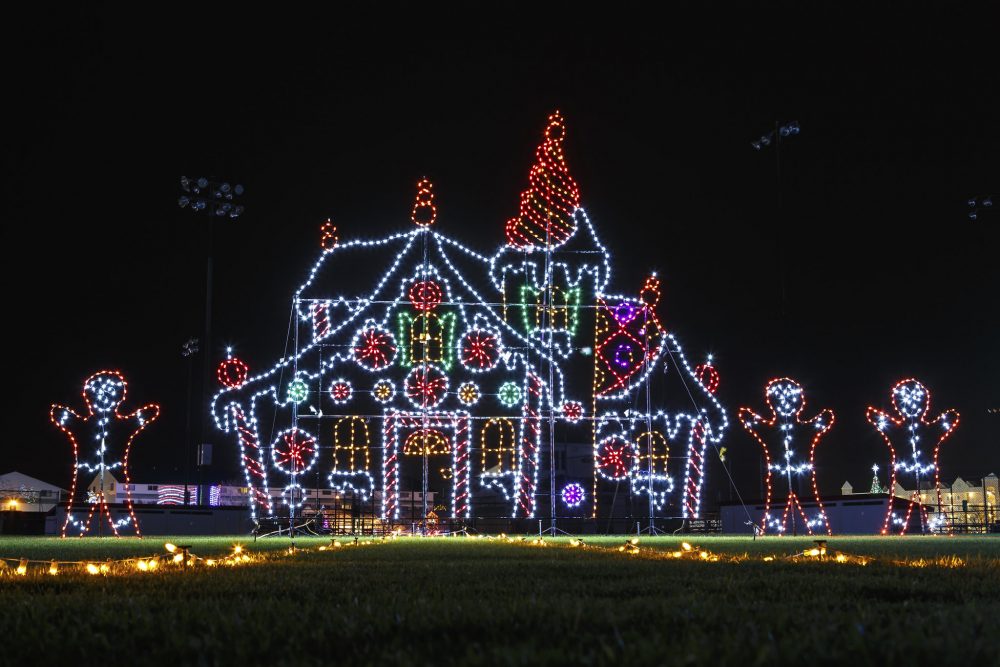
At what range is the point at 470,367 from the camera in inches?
936

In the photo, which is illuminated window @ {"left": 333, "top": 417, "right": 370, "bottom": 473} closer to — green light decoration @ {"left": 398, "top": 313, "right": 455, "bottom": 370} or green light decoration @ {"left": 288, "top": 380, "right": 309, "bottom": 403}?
green light decoration @ {"left": 288, "top": 380, "right": 309, "bottom": 403}

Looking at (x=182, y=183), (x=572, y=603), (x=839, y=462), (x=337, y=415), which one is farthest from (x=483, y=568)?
(x=839, y=462)

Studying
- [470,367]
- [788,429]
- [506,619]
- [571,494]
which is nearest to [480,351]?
[470,367]

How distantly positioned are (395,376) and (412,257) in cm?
Result: 283

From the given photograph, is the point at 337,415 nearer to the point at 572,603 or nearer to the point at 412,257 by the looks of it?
the point at 412,257

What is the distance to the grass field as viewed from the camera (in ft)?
10.2

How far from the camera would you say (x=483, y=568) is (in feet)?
25.3

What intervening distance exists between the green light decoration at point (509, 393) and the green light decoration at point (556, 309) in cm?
129

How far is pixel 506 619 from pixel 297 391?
19.0m

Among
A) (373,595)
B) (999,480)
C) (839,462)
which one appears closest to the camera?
(373,595)

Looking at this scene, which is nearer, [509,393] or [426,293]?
[426,293]

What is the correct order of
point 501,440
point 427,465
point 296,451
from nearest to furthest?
point 296,451 → point 427,465 → point 501,440

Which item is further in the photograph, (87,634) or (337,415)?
(337,415)

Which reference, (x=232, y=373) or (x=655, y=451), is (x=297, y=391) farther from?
(x=655, y=451)
